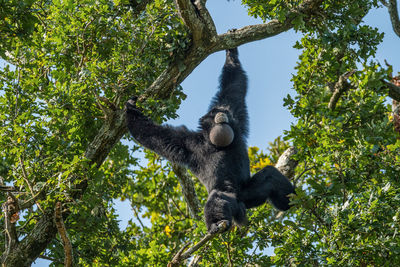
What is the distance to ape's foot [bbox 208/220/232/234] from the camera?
6301 mm

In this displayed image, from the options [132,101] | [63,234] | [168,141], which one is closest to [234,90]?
[168,141]

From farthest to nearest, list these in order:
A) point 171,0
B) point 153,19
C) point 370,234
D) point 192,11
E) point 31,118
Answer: point 171,0
point 153,19
point 192,11
point 31,118
point 370,234

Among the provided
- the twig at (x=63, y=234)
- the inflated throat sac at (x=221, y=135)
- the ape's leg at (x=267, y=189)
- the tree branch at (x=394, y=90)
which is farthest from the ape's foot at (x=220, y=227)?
the tree branch at (x=394, y=90)

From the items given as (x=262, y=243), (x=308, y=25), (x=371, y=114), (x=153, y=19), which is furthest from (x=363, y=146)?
(x=153, y=19)

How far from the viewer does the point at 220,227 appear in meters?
6.32

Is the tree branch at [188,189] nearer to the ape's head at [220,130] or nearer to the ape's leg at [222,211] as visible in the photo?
the ape's head at [220,130]

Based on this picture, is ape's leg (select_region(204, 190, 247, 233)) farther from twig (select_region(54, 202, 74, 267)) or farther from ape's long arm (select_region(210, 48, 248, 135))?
twig (select_region(54, 202, 74, 267))

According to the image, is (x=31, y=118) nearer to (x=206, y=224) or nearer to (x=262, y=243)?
(x=206, y=224)

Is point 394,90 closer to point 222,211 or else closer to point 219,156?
point 219,156

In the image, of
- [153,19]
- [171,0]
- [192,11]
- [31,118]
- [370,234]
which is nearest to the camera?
[370,234]

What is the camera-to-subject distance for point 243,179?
7574 mm

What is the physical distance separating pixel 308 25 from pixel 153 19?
262 centimetres

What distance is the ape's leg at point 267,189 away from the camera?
24.2 feet

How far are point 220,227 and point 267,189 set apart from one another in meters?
1.35
